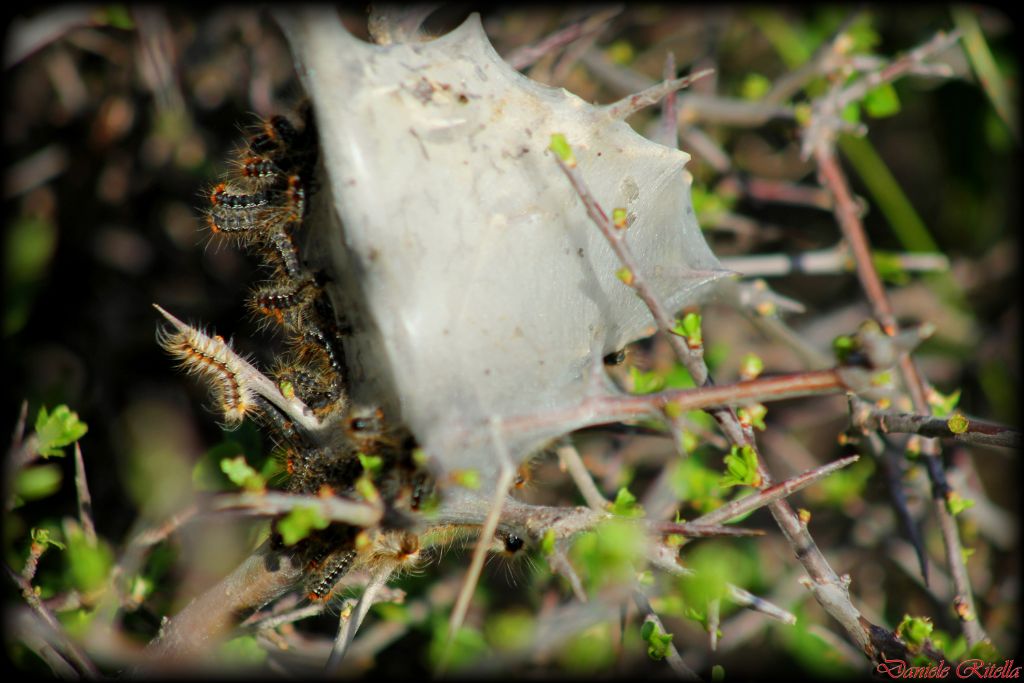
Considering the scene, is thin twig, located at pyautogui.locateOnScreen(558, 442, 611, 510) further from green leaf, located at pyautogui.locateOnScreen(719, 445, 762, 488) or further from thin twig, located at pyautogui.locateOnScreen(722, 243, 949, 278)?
thin twig, located at pyautogui.locateOnScreen(722, 243, 949, 278)

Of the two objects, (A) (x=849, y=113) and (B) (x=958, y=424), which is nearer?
(B) (x=958, y=424)

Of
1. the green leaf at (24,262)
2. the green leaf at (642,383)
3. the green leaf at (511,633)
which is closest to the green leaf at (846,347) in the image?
the green leaf at (642,383)

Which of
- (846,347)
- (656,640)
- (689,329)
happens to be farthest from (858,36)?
(656,640)

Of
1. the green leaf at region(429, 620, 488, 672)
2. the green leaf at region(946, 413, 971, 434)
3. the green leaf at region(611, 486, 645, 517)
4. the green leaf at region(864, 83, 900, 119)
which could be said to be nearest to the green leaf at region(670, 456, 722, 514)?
the green leaf at region(611, 486, 645, 517)

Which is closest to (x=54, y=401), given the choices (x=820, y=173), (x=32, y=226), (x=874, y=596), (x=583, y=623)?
(x=32, y=226)

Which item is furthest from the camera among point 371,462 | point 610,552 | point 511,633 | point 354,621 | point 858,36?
point 858,36

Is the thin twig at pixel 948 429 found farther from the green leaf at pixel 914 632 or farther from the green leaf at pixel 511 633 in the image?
the green leaf at pixel 511 633

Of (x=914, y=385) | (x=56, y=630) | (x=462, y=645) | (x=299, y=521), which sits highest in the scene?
(x=299, y=521)

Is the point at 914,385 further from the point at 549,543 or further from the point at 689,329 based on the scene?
the point at 549,543
